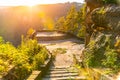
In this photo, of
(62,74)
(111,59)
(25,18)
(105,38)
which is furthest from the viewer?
(25,18)

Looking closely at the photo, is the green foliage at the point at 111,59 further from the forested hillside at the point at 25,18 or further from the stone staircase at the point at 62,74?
the forested hillside at the point at 25,18

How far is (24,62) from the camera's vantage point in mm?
11938

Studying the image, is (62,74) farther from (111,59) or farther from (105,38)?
(111,59)

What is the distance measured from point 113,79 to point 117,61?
1875 millimetres

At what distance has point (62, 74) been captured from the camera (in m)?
12.9

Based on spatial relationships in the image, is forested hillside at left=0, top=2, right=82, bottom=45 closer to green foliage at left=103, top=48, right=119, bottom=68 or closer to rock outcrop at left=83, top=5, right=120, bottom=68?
rock outcrop at left=83, top=5, right=120, bottom=68

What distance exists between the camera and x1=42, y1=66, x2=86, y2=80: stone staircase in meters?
12.4

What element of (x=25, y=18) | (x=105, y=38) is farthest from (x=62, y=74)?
(x=25, y=18)

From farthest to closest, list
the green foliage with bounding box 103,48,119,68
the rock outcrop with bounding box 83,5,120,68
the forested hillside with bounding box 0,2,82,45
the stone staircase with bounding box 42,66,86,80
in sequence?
1. the forested hillside with bounding box 0,2,82,45
2. the stone staircase with bounding box 42,66,86,80
3. the rock outcrop with bounding box 83,5,120,68
4. the green foliage with bounding box 103,48,119,68

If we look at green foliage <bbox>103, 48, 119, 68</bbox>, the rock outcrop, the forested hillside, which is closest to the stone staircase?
the rock outcrop

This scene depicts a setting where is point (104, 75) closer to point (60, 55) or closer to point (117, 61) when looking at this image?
point (117, 61)

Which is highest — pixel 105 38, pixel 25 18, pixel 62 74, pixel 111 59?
pixel 105 38

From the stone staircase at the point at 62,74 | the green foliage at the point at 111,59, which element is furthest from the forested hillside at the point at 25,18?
the green foliage at the point at 111,59

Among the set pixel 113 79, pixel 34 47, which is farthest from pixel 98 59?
pixel 34 47
